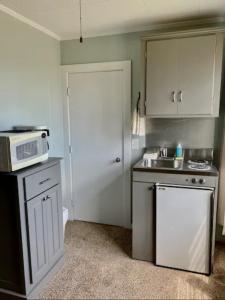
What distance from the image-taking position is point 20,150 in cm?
187

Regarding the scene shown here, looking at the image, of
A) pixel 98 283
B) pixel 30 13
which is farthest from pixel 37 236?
pixel 30 13

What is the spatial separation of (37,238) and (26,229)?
7.2 inches

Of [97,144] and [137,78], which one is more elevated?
[137,78]

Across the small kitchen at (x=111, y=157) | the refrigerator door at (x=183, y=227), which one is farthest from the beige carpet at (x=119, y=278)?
the refrigerator door at (x=183, y=227)

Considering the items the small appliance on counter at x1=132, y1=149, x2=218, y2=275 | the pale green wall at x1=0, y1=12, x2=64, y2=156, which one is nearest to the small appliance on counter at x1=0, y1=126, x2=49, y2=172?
the pale green wall at x1=0, y1=12, x2=64, y2=156

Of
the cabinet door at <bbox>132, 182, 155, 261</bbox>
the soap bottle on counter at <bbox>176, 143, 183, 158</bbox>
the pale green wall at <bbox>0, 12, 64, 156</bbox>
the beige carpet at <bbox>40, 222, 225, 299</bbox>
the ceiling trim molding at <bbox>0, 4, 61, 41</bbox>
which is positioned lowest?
the beige carpet at <bbox>40, 222, 225, 299</bbox>

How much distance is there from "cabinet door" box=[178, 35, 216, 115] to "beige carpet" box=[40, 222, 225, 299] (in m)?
1.56

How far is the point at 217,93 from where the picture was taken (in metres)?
2.36

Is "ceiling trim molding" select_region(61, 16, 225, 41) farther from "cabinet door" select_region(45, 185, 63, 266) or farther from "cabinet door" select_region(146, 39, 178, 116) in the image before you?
"cabinet door" select_region(45, 185, 63, 266)

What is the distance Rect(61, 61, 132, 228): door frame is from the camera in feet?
9.69

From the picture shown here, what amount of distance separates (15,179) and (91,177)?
1580 mm

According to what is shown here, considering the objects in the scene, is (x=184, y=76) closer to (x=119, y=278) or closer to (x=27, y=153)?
(x=27, y=153)

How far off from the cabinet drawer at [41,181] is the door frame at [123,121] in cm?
101

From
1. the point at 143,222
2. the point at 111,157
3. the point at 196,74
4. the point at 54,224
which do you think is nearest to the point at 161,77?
the point at 196,74
